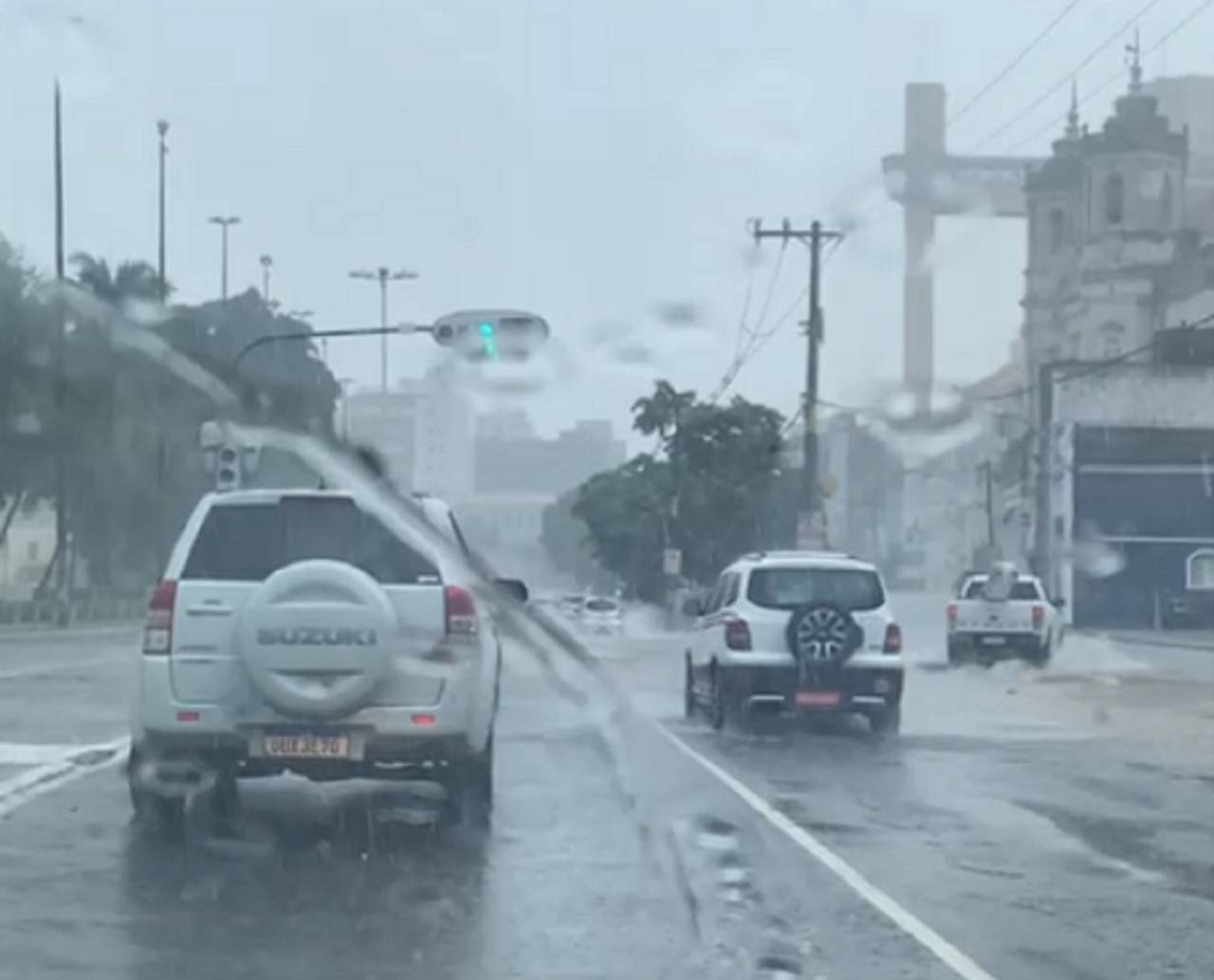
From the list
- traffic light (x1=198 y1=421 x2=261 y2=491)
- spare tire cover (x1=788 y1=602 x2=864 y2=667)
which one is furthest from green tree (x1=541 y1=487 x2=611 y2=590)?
spare tire cover (x1=788 y1=602 x2=864 y2=667)

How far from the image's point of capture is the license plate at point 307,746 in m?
13.4

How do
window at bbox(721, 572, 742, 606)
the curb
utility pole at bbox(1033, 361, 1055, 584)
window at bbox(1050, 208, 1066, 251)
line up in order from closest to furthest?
1. window at bbox(721, 572, 742, 606)
2. the curb
3. window at bbox(1050, 208, 1066, 251)
4. utility pole at bbox(1033, 361, 1055, 584)

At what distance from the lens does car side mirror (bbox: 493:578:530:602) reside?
15.1 m

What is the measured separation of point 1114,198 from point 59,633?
99.1 feet

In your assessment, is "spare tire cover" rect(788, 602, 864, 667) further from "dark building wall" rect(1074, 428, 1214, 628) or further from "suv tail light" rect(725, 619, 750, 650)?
"dark building wall" rect(1074, 428, 1214, 628)

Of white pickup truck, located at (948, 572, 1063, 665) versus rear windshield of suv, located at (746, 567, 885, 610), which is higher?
rear windshield of suv, located at (746, 567, 885, 610)

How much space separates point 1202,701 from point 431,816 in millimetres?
18911

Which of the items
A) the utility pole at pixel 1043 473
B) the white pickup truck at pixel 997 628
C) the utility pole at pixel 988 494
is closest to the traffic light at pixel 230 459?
the white pickup truck at pixel 997 628

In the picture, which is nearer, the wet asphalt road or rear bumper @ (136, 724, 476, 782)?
the wet asphalt road

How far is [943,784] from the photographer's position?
59.2 feet

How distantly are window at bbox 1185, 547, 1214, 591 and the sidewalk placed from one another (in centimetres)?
126

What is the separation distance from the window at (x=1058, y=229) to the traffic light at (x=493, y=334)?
37.1 metres

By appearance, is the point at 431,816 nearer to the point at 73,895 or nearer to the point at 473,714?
the point at 473,714

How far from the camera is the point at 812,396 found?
47469 mm
